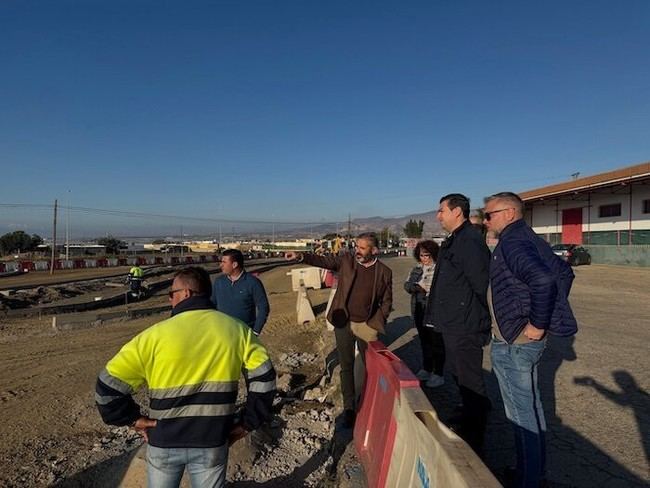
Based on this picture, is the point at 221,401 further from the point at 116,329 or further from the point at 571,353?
the point at 116,329

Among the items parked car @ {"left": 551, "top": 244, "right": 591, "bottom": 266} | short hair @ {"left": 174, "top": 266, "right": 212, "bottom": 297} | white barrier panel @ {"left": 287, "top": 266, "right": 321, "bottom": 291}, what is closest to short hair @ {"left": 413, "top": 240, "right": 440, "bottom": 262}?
short hair @ {"left": 174, "top": 266, "right": 212, "bottom": 297}

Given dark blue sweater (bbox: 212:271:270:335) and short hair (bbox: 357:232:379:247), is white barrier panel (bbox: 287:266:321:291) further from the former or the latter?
short hair (bbox: 357:232:379:247)

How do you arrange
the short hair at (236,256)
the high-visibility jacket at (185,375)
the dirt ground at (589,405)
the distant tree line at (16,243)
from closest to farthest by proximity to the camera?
1. the high-visibility jacket at (185,375)
2. the dirt ground at (589,405)
3. the short hair at (236,256)
4. the distant tree line at (16,243)

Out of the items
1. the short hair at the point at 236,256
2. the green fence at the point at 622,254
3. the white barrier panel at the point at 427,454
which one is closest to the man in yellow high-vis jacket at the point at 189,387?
the white barrier panel at the point at 427,454

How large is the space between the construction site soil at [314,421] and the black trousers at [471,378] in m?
0.37

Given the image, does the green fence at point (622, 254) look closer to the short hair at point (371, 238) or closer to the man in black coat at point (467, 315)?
the short hair at point (371, 238)

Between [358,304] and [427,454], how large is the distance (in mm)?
2515

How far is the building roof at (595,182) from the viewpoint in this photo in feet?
98.2

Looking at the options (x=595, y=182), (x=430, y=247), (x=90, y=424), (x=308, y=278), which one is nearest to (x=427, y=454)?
(x=430, y=247)

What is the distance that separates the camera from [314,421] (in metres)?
5.44

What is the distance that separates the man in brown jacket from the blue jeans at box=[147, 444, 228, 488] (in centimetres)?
247

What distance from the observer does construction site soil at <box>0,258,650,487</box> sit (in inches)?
165

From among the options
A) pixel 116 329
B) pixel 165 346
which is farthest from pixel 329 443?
pixel 116 329

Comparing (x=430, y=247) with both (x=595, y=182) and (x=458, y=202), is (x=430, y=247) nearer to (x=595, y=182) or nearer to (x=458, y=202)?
A: (x=458, y=202)
